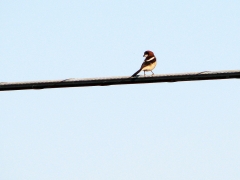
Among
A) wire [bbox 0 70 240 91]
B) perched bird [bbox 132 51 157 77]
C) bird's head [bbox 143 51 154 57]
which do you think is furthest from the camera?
bird's head [bbox 143 51 154 57]

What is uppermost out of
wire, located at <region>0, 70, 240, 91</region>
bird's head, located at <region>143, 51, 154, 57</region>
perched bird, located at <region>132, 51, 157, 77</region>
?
bird's head, located at <region>143, 51, 154, 57</region>

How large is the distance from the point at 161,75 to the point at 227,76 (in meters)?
1.11

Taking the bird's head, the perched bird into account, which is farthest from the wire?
the bird's head

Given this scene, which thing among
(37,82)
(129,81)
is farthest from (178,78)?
(37,82)

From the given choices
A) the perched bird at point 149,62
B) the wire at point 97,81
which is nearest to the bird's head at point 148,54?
the perched bird at point 149,62

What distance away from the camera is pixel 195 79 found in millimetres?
9039

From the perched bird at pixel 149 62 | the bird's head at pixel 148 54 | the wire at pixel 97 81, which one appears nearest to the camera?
the wire at pixel 97 81

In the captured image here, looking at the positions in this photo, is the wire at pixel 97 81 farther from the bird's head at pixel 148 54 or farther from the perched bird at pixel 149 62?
the bird's head at pixel 148 54

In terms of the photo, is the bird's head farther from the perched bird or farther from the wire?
the wire

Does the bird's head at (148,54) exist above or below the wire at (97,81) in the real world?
above

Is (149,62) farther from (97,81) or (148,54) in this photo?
(97,81)

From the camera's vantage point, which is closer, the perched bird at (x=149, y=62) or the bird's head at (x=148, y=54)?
the perched bird at (x=149, y=62)

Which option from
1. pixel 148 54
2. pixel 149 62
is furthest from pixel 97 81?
pixel 148 54

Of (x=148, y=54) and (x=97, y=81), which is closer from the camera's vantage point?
(x=97, y=81)
